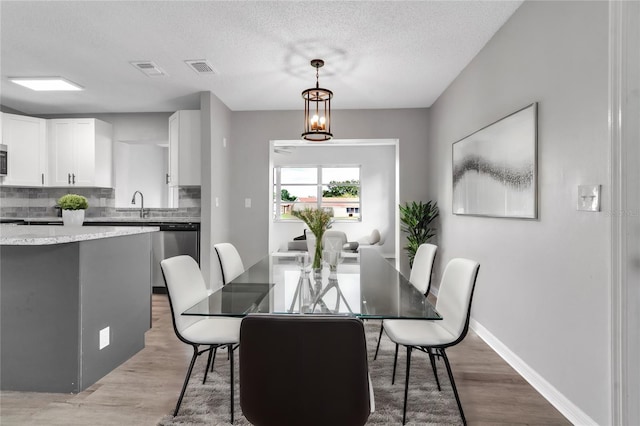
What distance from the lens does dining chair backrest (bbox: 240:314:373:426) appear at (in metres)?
1.10

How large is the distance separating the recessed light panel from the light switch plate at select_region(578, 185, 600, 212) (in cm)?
488

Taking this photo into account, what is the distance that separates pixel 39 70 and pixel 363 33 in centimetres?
337

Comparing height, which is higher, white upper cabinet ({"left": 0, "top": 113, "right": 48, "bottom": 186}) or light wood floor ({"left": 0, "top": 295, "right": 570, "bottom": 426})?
white upper cabinet ({"left": 0, "top": 113, "right": 48, "bottom": 186})

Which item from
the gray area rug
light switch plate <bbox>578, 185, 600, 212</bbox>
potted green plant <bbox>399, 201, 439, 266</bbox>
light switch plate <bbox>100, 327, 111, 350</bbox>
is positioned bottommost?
the gray area rug

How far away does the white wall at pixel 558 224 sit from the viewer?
176 centimetres

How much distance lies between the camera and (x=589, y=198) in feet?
5.94

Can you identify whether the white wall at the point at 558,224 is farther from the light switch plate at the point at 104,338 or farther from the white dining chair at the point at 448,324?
the light switch plate at the point at 104,338

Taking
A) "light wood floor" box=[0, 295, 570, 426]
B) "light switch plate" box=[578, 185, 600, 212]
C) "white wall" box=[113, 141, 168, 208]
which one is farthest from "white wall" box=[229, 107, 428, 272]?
"light switch plate" box=[578, 185, 600, 212]

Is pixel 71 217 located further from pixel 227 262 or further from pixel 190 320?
pixel 190 320

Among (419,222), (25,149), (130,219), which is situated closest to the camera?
(419,222)

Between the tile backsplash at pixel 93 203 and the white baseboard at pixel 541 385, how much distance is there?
4.26 meters

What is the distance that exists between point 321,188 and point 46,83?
17.2 ft

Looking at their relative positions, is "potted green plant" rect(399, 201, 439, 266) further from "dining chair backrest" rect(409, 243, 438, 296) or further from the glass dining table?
the glass dining table

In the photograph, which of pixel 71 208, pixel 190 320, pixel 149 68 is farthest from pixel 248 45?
pixel 71 208
